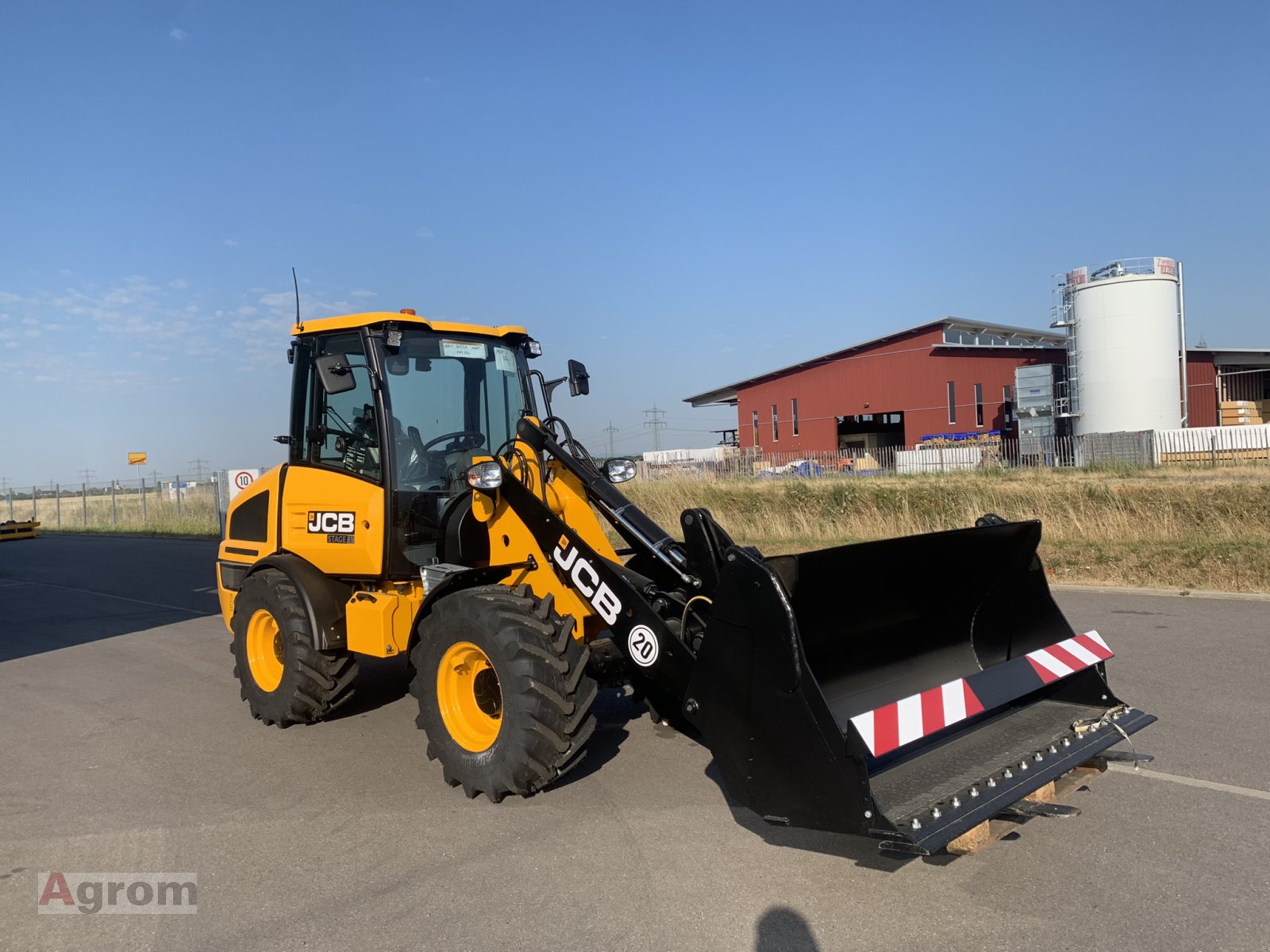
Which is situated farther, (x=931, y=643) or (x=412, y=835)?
(x=931, y=643)

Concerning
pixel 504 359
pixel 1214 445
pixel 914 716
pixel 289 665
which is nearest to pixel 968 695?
pixel 914 716

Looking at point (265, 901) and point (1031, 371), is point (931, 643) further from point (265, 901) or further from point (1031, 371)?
point (1031, 371)

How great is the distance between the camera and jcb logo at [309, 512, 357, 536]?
5934 millimetres

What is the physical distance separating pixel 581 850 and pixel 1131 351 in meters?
35.9

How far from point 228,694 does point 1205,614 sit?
911cm

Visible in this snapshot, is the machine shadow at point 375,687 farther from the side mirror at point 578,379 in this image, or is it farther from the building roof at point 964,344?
the building roof at point 964,344

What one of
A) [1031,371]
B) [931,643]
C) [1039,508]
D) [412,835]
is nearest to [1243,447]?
[1031,371]

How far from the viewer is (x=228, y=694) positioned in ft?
24.5

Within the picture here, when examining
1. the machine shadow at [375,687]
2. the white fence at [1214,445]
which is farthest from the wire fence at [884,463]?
the machine shadow at [375,687]

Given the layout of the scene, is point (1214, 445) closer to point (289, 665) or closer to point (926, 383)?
point (926, 383)

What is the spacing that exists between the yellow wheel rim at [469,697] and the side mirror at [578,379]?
238 centimetres

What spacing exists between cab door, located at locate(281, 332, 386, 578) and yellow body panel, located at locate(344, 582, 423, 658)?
21 cm

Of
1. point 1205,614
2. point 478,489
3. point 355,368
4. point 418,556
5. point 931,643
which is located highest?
point 355,368

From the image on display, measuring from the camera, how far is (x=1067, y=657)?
450cm
